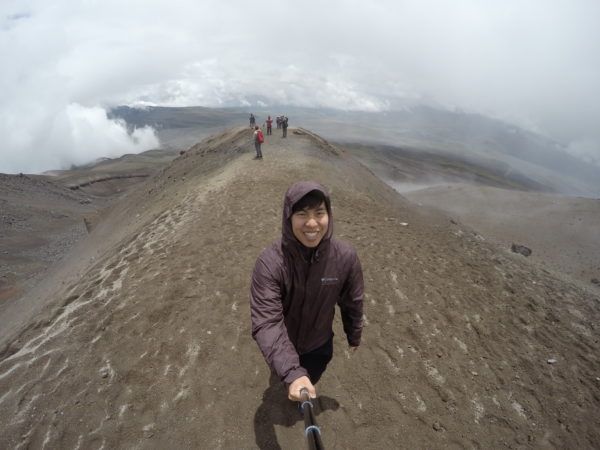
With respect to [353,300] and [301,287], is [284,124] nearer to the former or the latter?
[353,300]

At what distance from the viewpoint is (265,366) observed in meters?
6.73

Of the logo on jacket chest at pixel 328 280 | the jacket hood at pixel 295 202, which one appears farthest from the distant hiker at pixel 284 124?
the jacket hood at pixel 295 202

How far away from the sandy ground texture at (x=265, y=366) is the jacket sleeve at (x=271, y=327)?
2900mm

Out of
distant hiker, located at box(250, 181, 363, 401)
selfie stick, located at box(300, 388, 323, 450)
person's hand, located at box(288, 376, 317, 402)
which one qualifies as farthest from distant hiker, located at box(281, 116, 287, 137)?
selfie stick, located at box(300, 388, 323, 450)

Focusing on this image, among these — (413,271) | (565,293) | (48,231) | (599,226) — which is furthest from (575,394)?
(48,231)

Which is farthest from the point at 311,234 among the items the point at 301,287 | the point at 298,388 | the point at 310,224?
the point at 298,388

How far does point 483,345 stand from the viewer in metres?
8.08

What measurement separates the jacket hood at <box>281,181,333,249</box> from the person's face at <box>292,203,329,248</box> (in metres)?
0.05

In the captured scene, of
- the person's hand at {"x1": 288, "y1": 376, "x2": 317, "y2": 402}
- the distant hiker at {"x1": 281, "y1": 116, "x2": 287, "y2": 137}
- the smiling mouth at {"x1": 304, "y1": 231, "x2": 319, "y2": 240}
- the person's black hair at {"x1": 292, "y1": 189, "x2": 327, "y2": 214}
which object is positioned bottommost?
the distant hiker at {"x1": 281, "y1": 116, "x2": 287, "y2": 137}

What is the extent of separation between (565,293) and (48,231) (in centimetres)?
5185

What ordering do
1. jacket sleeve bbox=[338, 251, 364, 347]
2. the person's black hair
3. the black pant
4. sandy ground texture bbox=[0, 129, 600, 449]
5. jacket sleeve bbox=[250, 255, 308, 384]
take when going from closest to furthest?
jacket sleeve bbox=[250, 255, 308, 384], the person's black hair, jacket sleeve bbox=[338, 251, 364, 347], the black pant, sandy ground texture bbox=[0, 129, 600, 449]

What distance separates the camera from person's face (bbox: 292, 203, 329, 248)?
3.48 meters

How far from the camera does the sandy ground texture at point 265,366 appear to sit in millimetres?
5762

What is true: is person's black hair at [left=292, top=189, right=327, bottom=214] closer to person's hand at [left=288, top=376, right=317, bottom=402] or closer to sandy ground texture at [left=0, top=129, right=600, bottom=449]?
person's hand at [left=288, top=376, right=317, bottom=402]
